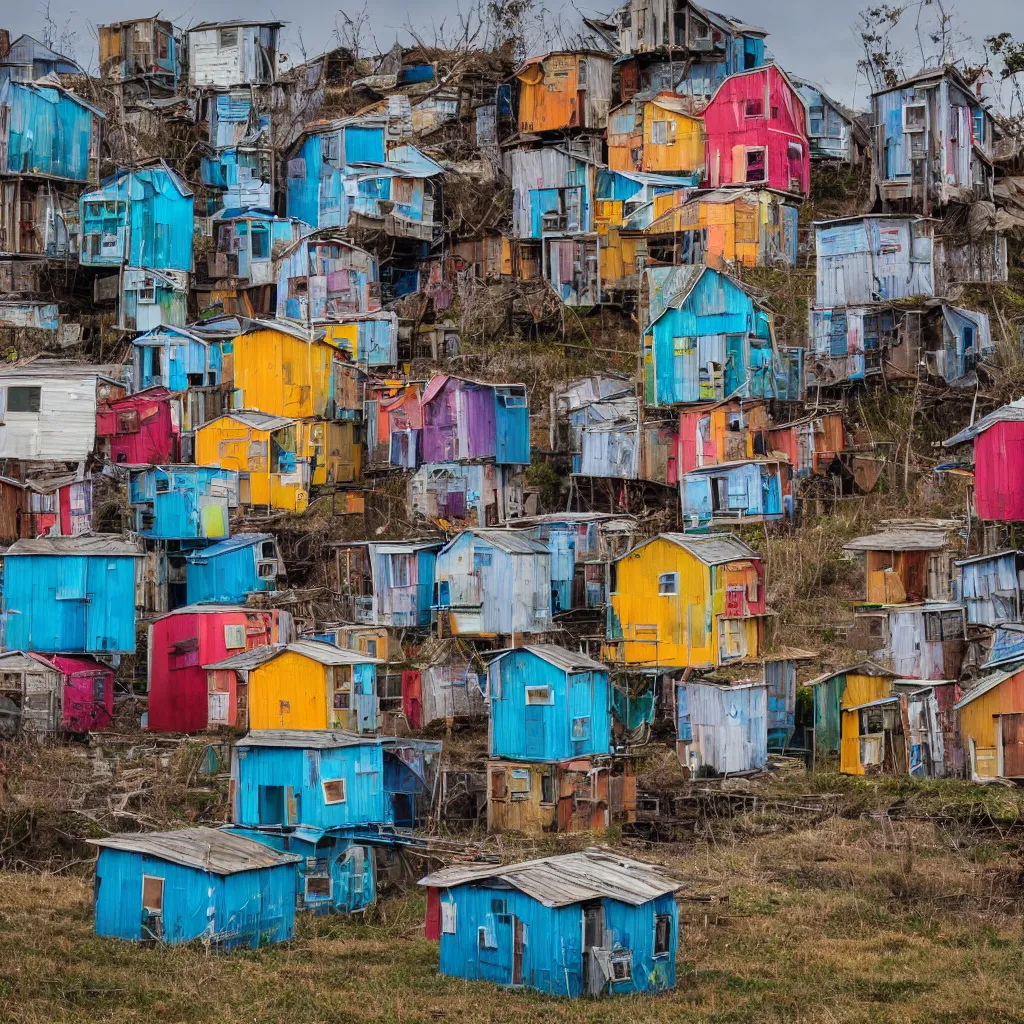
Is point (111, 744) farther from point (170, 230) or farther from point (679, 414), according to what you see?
point (170, 230)

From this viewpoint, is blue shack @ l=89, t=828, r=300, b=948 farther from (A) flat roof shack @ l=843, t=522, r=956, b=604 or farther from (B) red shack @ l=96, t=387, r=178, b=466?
(B) red shack @ l=96, t=387, r=178, b=466

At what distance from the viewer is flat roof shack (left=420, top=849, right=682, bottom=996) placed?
26.8 metres

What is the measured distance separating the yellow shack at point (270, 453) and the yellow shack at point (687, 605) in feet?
40.5

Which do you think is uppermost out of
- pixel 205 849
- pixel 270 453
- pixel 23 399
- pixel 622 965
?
pixel 23 399

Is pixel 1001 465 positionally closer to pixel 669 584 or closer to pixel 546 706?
pixel 669 584

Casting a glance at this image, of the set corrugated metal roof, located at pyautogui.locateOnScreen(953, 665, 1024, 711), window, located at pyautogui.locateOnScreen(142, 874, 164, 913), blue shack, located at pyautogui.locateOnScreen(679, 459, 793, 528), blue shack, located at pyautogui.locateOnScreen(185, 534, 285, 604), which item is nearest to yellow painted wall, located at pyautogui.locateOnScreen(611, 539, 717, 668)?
blue shack, located at pyautogui.locateOnScreen(679, 459, 793, 528)

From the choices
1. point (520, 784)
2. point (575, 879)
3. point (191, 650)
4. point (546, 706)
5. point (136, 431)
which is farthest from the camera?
point (136, 431)

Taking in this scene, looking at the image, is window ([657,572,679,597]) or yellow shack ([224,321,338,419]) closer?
window ([657,572,679,597])

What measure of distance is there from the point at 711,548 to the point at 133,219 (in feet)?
85.2

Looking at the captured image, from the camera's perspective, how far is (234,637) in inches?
1772

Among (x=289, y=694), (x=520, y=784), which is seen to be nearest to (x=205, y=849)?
(x=520, y=784)

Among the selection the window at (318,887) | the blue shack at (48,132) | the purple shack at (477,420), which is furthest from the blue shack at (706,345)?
the window at (318,887)

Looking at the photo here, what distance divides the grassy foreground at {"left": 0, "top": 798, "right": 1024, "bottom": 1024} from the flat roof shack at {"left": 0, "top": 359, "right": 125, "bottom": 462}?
19.6 metres

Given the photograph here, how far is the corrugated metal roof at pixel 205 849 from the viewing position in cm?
2922
